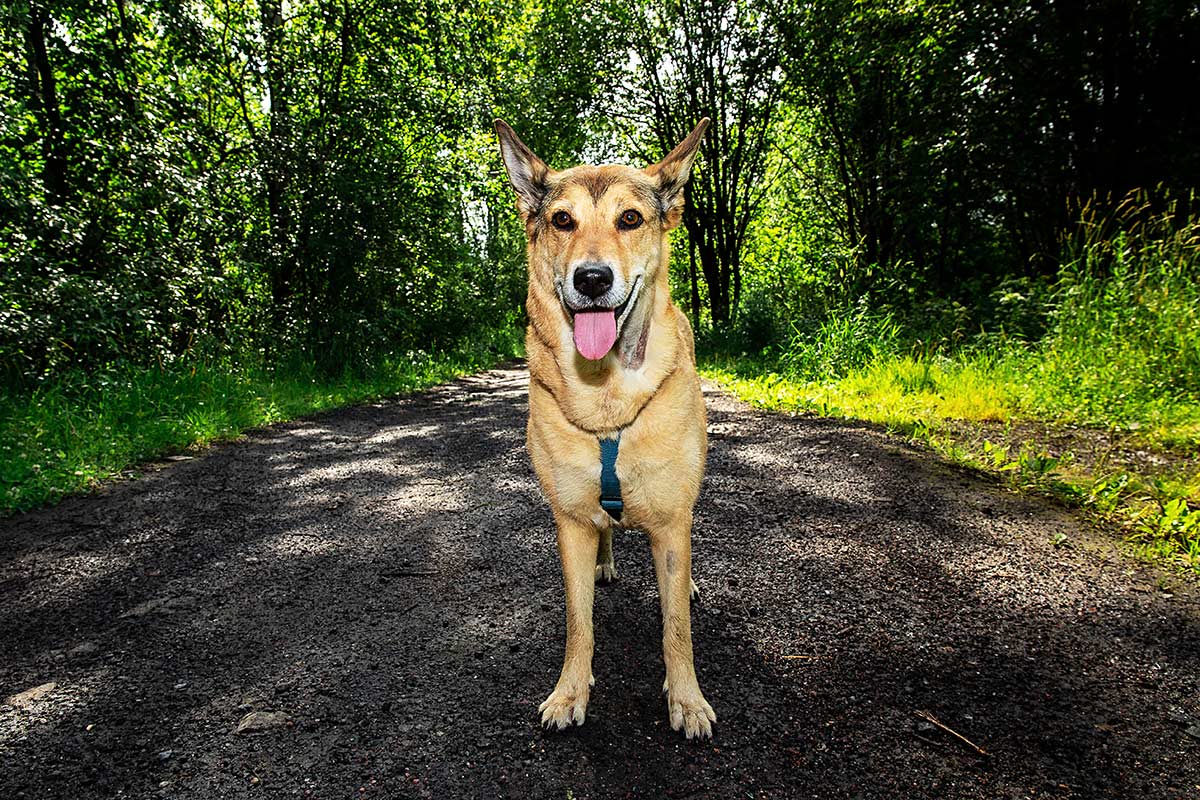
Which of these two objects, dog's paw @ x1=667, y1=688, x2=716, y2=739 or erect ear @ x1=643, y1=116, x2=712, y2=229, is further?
erect ear @ x1=643, y1=116, x2=712, y2=229

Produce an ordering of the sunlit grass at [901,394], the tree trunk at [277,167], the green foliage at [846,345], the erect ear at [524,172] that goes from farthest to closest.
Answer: the tree trunk at [277,167]
the green foliage at [846,345]
the sunlit grass at [901,394]
the erect ear at [524,172]

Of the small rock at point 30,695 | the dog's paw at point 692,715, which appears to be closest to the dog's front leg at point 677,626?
the dog's paw at point 692,715

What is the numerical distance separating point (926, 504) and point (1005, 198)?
10171mm

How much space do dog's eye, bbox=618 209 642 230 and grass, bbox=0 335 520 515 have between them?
457 cm

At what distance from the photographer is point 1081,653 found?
2.01m

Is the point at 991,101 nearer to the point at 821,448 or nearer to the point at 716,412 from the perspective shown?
the point at 716,412

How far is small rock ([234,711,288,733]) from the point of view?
182 centimetres

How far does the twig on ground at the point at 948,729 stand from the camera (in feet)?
5.36

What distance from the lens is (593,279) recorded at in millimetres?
2004

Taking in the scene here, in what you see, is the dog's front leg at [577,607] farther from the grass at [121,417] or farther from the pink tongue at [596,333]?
the grass at [121,417]

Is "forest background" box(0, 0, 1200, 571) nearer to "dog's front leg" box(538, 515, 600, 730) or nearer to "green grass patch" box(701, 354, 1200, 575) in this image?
"green grass patch" box(701, 354, 1200, 575)

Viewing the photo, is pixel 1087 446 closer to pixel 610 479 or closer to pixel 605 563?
pixel 605 563

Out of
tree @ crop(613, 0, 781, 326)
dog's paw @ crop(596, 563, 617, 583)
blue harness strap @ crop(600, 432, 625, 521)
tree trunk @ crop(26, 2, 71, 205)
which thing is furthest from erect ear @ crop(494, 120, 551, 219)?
tree @ crop(613, 0, 781, 326)

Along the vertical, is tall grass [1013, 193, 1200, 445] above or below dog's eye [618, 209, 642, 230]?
below
